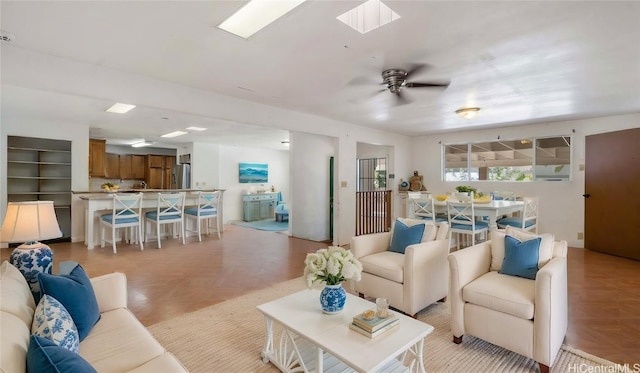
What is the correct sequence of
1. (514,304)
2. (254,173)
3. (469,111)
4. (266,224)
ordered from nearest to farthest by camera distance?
(514,304) < (469,111) < (266,224) < (254,173)

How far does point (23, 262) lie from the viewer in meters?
1.94

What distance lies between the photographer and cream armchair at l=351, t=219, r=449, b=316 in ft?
8.55

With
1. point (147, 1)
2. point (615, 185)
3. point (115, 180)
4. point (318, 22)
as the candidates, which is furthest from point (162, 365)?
point (115, 180)

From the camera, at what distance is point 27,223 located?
2.08m

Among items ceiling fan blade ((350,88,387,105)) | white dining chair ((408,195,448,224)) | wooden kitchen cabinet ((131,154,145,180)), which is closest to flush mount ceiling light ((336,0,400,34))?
ceiling fan blade ((350,88,387,105))

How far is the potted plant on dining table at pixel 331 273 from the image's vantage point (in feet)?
6.21

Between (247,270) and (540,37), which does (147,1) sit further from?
(247,270)

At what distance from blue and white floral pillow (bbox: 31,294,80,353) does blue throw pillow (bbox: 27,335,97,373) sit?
0.81 ft

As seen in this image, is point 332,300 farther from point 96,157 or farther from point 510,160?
point 96,157

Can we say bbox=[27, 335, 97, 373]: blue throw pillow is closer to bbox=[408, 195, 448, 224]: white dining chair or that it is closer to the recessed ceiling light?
bbox=[408, 195, 448, 224]: white dining chair

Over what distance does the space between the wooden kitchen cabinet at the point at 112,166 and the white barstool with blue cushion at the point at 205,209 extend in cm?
391

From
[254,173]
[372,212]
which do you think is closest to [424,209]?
[372,212]

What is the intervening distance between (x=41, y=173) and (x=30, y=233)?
5240mm

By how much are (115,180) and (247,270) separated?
710 centimetres
